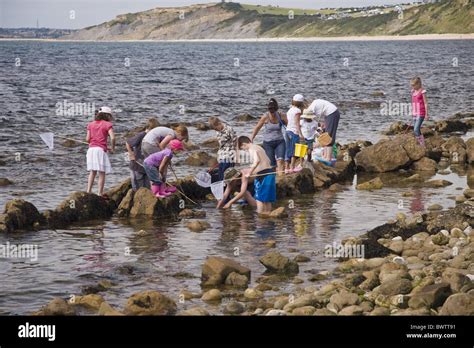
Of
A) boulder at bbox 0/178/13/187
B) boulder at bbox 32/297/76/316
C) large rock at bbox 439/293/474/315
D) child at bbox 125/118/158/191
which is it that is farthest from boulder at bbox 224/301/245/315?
boulder at bbox 0/178/13/187

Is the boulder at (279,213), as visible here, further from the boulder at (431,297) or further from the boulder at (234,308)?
the boulder at (431,297)

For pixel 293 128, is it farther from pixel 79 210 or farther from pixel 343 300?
pixel 343 300

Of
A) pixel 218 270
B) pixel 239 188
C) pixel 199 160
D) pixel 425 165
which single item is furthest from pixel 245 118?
pixel 218 270

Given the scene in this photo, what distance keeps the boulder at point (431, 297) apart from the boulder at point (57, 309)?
449 cm

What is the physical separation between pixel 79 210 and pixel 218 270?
571 centimetres

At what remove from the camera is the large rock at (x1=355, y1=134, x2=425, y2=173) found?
76.4 ft

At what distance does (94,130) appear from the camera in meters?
18.7

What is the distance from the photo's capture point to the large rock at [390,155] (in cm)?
2330

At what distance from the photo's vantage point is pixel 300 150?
21.0 meters

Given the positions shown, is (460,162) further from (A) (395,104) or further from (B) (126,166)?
(A) (395,104)

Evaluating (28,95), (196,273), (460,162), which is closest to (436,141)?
(460,162)

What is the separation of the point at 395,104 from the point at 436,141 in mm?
A: 19908

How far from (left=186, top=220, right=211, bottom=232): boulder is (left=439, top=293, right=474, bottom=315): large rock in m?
7.15

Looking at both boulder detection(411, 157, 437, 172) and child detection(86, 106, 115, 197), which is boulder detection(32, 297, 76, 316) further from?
boulder detection(411, 157, 437, 172)
